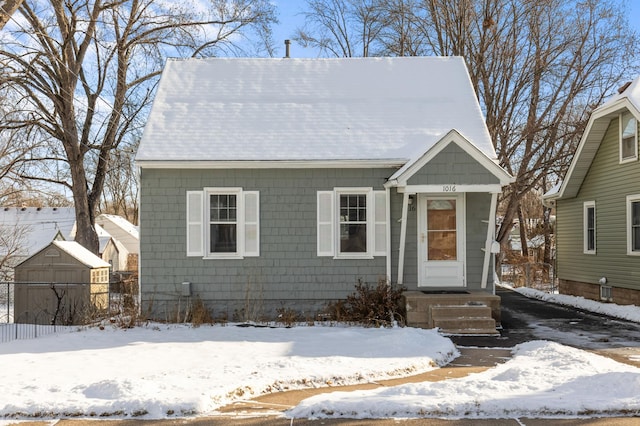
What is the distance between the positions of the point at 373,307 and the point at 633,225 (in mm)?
8105

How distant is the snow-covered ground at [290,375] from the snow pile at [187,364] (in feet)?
0.05

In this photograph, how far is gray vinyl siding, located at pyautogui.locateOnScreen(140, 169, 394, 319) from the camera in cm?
1360

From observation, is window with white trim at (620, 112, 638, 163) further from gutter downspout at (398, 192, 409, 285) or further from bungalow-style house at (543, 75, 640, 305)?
gutter downspout at (398, 192, 409, 285)

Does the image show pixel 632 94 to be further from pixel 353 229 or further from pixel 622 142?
pixel 353 229

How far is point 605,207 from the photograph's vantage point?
1758 cm

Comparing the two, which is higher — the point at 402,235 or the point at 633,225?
the point at 633,225

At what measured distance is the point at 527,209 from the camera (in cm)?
4459

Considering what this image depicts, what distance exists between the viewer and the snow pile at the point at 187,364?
675cm

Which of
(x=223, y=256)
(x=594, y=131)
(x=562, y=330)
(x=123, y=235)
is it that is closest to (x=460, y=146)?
(x=562, y=330)

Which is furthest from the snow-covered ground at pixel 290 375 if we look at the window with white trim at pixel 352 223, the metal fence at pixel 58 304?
the window with white trim at pixel 352 223

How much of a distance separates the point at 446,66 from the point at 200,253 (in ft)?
27.3

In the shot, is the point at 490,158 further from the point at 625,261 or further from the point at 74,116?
the point at 74,116

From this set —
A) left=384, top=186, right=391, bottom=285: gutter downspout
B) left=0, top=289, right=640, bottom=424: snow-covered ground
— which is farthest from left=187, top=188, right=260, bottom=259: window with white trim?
left=384, top=186, right=391, bottom=285: gutter downspout

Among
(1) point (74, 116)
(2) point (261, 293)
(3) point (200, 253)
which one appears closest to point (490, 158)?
(2) point (261, 293)
